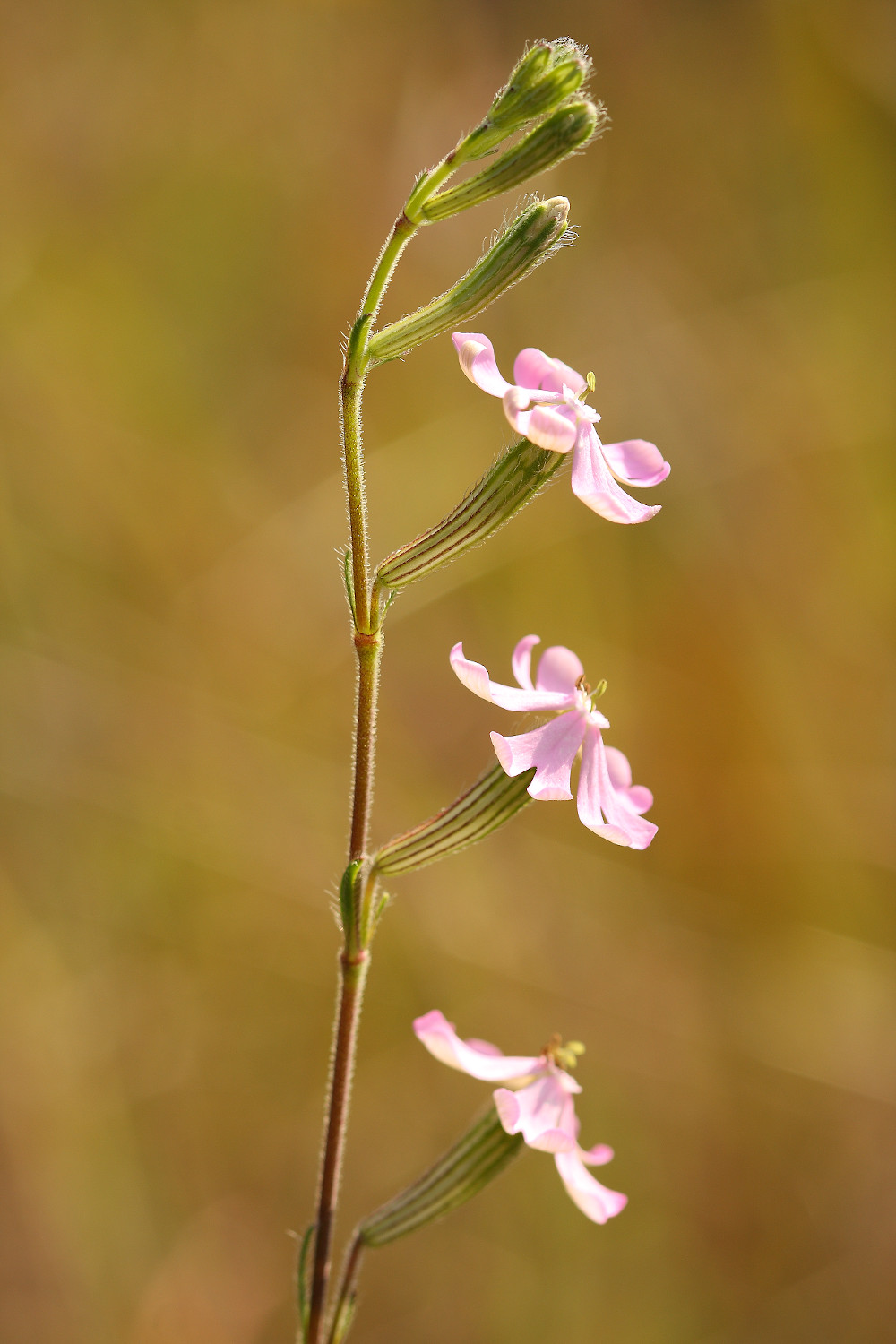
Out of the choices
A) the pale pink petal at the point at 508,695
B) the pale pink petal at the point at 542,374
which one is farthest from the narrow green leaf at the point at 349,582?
the pale pink petal at the point at 542,374

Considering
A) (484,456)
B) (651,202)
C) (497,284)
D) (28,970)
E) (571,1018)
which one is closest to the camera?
(497,284)

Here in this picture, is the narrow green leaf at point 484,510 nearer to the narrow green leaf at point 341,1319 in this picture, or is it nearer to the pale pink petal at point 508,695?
the pale pink petal at point 508,695

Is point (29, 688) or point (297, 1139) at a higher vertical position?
point (29, 688)

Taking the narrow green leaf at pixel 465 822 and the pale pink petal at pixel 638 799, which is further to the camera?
the pale pink petal at pixel 638 799

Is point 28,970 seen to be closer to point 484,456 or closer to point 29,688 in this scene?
point 29,688

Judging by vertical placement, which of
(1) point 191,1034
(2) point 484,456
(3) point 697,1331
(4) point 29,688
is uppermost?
(2) point 484,456

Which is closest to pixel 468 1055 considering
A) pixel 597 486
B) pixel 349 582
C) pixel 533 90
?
pixel 349 582

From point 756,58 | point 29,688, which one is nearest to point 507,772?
point 29,688

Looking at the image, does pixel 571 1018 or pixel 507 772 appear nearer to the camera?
pixel 507 772

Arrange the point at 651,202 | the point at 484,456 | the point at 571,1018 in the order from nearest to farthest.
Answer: the point at 571,1018
the point at 484,456
the point at 651,202
